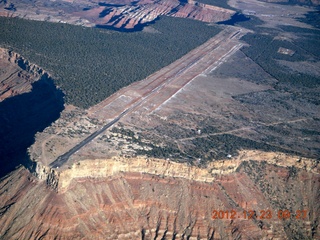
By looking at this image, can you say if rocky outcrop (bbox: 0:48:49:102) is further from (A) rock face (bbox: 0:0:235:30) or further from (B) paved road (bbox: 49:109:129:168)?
(A) rock face (bbox: 0:0:235:30)

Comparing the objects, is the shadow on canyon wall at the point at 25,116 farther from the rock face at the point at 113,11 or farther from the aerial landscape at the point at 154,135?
the rock face at the point at 113,11

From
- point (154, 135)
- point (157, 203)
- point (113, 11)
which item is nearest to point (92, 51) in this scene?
point (154, 135)

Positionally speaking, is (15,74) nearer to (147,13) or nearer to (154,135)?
(154,135)

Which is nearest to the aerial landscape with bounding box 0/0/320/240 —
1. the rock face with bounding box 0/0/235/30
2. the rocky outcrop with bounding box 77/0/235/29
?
the rock face with bounding box 0/0/235/30

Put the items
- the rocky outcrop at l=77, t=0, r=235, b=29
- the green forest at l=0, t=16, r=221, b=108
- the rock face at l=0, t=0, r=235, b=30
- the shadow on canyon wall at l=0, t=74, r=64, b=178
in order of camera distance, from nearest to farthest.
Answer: the shadow on canyon wall at l=0, t=74, r=64, b=178
the green forest at l=0, t=16, r=221, b=108
the rock face at l=0, t=0, r=235, b=30
the rocky outcrop at l=77, t=0, r=235, b=29

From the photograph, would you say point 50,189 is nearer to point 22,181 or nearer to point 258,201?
point 22,181

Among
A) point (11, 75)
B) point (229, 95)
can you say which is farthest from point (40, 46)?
point (229, 95)

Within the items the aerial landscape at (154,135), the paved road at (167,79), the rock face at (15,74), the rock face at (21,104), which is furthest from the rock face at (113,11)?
the rock face at (21,104)
